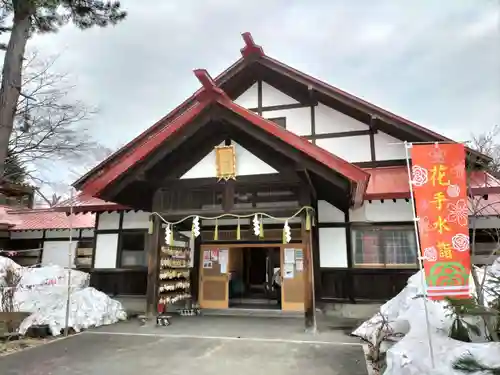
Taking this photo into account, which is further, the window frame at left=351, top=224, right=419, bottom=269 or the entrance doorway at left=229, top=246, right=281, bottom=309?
the entrance doorway at left=229, top=246, right=281, bottom=309

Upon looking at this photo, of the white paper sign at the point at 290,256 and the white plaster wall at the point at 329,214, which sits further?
the white paper sign at the point at 290,256

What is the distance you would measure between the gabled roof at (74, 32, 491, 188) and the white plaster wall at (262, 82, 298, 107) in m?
0.61

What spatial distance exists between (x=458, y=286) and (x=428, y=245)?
1.67 ft

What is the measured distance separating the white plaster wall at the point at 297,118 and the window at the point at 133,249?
16.2 ft

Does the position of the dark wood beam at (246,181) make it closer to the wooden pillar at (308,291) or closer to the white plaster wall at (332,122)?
the wooden pillar at (308,291)

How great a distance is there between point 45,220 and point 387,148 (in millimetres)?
12301

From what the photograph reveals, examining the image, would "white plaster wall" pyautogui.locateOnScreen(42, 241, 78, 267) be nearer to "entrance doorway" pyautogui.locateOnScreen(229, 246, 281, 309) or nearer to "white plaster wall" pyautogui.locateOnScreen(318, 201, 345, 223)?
"entrance doorway" pyautogui.locateOnScreen(229, 246, 281, 309)

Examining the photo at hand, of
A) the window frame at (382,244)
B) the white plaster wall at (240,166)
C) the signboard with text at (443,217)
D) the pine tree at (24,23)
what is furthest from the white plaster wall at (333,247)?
the pine tree at (24,23)

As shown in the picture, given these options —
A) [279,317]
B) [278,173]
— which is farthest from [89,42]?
[279,317]

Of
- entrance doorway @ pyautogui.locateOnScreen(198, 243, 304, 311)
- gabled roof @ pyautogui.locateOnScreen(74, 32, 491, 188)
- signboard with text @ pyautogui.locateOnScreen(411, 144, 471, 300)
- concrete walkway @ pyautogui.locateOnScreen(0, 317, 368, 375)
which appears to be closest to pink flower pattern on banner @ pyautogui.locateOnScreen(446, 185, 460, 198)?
signboard with text @ pyautogui.locateOnScreen(411, 144, 471, 300)

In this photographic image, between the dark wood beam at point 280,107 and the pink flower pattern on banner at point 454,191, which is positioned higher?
the dark wood beam at point 280,107

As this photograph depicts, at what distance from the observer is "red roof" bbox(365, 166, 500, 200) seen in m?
7.56

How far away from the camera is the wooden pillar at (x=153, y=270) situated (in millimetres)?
7580

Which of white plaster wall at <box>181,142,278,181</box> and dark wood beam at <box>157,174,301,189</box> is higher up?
white plaster wall at <box>181,142,278,181</box>
